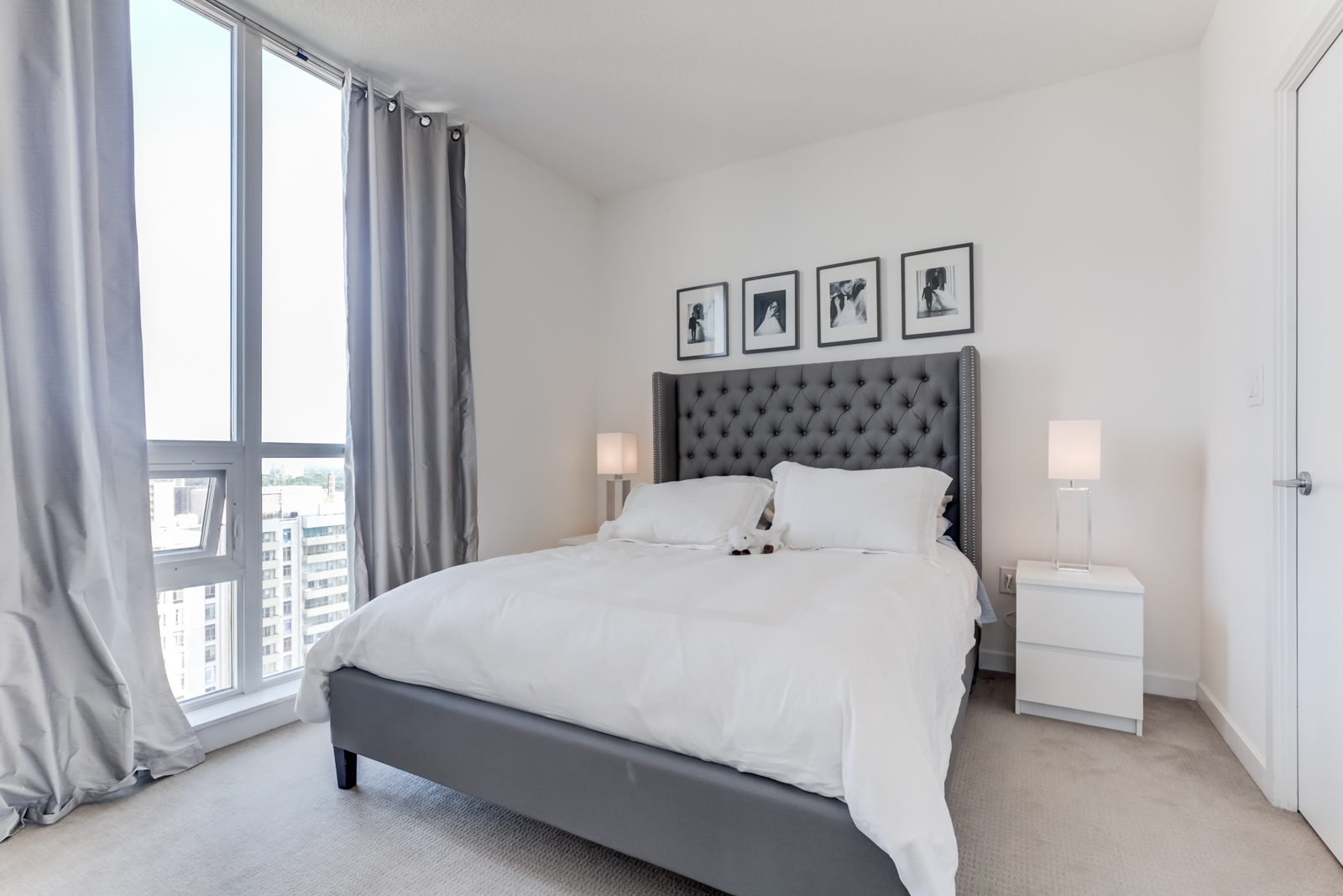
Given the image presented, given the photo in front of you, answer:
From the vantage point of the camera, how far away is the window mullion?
8.01 feet

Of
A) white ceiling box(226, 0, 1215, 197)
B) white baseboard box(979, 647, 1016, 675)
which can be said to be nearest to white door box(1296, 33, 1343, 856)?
white ceiling box(226, 0, 1215, 197)

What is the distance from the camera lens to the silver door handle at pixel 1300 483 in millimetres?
1715

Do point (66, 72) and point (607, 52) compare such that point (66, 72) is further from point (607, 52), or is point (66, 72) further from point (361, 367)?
point (607, 52)

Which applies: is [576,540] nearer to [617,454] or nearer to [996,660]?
[617,454]

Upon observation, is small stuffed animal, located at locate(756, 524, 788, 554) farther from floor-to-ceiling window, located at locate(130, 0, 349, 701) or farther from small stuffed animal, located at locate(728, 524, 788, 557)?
floor-to-ceiling window, located at locate(130, 0, 349, 701)

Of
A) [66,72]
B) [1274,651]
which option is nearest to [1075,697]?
[1274,651]

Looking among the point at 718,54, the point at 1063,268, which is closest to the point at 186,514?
the point at 718,54

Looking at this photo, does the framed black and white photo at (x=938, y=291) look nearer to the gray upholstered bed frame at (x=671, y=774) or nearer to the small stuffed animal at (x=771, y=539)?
the gray upholstered bed frame at (x=671, y=774)

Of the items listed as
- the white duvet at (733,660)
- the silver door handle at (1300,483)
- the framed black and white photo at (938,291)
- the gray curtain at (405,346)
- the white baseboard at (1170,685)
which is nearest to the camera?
the white duvet at (733,660)

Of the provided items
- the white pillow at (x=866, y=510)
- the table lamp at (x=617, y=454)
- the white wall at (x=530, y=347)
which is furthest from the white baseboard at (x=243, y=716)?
the white pillow at (x=866, y=510)

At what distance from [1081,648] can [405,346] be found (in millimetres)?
3039

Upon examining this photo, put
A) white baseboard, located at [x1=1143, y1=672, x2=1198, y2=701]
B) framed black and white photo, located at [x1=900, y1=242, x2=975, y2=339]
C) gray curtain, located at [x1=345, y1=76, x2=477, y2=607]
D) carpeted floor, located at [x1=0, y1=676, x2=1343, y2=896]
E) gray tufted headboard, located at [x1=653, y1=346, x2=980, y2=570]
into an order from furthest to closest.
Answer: framed black and white photo, located at [x1=900, y1=242, x2=975, y2=339] < gray tufted headboard, located at [x1=653, y1=346, x2=980, y2=570] < gray curtain, located at [x1=345, y1=76, x2=477, y2=607] < white baseboard, located at [x1=1143, y1=672, x2=1198, y2=701] < carpeted floor, located at [x1=0, y1=676, x2=1343, y2=896]

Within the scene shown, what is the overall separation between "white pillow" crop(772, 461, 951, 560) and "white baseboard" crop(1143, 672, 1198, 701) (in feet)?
3.83

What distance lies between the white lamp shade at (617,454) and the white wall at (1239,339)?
2.63 meters
